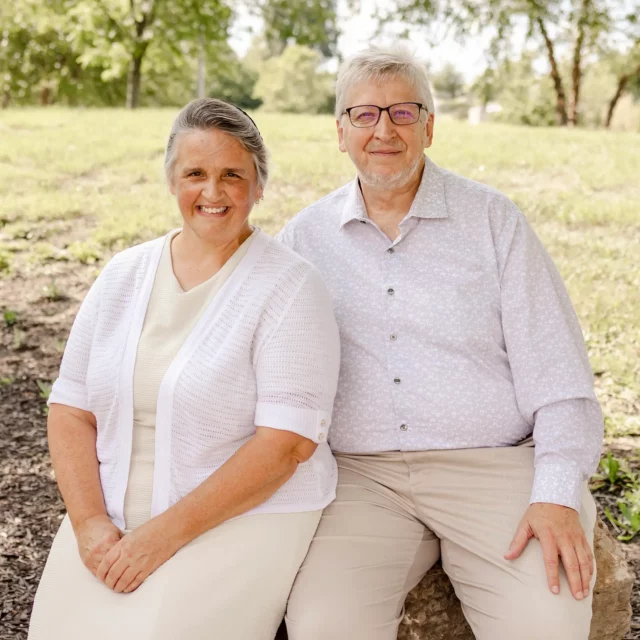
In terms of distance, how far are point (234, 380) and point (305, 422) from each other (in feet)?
0.79

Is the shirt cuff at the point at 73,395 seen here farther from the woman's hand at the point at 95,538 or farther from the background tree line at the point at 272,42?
the background tree line at the point at 272,42

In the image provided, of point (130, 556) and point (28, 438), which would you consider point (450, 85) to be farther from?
point (130, 556)

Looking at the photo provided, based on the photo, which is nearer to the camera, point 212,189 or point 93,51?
point 212,189

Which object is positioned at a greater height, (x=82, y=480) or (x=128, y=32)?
(x=128, y=32)

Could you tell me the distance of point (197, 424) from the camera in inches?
91.4

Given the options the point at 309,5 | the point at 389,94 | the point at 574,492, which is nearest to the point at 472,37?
the point at 309,5

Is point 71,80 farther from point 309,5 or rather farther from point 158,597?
point 158,597

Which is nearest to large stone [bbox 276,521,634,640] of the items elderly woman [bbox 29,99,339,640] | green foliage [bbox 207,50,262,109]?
elderly woman [bbox 29,99,339,640]

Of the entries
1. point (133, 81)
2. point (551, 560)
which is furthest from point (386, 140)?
point (133, 81)

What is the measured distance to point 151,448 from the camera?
7.85ft

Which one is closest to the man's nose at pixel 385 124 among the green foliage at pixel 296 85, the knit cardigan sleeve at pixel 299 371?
the knit cardigan sleeve at pixel 299 371

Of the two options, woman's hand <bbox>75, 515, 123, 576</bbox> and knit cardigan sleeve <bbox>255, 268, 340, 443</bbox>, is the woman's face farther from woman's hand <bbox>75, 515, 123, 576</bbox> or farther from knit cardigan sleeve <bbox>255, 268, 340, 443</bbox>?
woman's hand <bbox>75, 515, 123, 576</bbox>

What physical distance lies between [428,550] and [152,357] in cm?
106

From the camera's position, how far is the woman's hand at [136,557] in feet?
7.11
